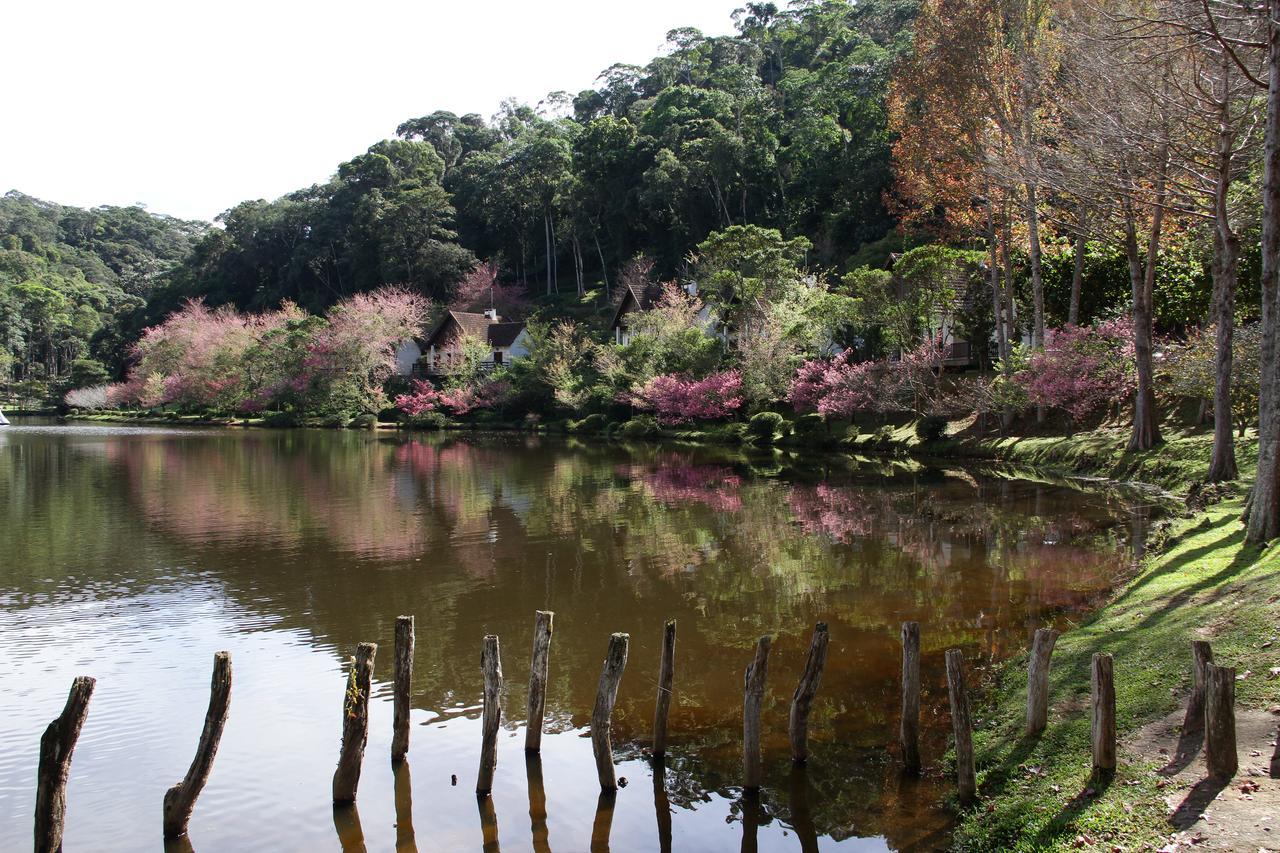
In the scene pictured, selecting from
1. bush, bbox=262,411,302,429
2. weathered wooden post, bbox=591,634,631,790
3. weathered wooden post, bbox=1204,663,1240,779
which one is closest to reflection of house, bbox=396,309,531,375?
bush, bbox=262,411,302,429

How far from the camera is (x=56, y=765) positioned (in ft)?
22.6

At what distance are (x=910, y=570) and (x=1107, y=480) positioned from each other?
1258 centimetres

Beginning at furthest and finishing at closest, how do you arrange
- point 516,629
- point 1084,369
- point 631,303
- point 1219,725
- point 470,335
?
point 470,335
point 631,303
point 1084,369
point 516,629
point 1219,725

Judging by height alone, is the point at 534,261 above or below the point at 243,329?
above

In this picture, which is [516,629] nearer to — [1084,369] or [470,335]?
[1084,369]

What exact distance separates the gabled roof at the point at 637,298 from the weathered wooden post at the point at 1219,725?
2388 inches

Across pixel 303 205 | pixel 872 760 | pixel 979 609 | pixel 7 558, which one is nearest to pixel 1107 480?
pixel 979 609

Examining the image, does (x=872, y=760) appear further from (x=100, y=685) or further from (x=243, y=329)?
(x=243, y=329)

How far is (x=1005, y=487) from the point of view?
88.9ft

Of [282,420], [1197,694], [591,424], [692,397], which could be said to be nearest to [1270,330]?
[1197,694]

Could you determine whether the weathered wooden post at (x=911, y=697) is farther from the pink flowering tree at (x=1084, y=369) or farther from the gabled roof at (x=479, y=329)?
the gabled roof at (x=479, y=329)

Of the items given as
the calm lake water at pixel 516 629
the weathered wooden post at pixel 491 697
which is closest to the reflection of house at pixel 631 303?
A: the calm lake water at pixel 516 629

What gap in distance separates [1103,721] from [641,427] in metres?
45.5

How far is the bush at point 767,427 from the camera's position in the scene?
44.2 meters
